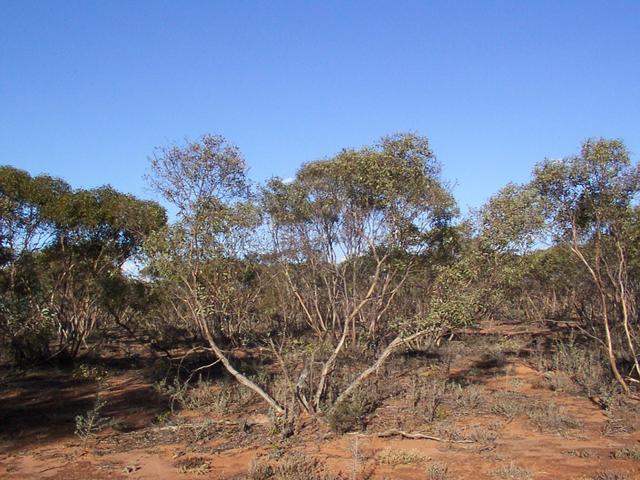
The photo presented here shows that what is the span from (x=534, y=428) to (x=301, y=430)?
13.9 ft

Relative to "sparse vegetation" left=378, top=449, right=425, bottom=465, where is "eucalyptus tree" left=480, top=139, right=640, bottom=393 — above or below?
above

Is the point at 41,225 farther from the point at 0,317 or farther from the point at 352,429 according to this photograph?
the point at 352,429

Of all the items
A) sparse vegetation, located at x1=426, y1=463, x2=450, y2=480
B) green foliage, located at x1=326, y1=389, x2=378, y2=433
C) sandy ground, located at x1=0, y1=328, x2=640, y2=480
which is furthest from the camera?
green foliage, located at x1=326, y1=389, x2=378, y2=433

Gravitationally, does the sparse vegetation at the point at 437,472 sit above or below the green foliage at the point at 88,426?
below

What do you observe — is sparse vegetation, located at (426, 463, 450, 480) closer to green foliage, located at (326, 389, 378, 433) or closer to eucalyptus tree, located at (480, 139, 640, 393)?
green foliage, located at (326, 389, 378, 433)

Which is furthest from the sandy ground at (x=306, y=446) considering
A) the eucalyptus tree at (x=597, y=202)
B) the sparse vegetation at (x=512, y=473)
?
the eucalyptus tree at (x=597, y=202)

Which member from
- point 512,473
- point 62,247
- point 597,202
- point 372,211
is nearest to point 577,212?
point 597,202

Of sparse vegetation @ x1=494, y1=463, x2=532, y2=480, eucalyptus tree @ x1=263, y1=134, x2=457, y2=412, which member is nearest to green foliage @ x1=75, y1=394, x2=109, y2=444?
eucalyptus tree @ x1=263, y1=134, x2=457, y2=412

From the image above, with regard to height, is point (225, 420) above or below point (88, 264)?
below

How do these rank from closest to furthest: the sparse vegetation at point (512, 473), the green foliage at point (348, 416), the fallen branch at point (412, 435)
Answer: the sparse vegetation at point (512, 473) → the fallen branch at point (412, 435) → the green foliage at point (348, 416)

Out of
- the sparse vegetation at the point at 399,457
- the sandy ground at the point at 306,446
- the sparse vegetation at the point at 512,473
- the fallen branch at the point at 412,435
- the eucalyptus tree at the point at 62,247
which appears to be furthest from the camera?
the eucalyptus tree at the point at 62,247

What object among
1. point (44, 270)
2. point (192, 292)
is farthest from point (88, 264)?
point (192, 292)

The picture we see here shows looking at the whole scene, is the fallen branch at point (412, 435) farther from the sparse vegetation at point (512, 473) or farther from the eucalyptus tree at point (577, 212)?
the eucalyptus tree at point (577, 212)

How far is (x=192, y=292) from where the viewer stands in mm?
10281
